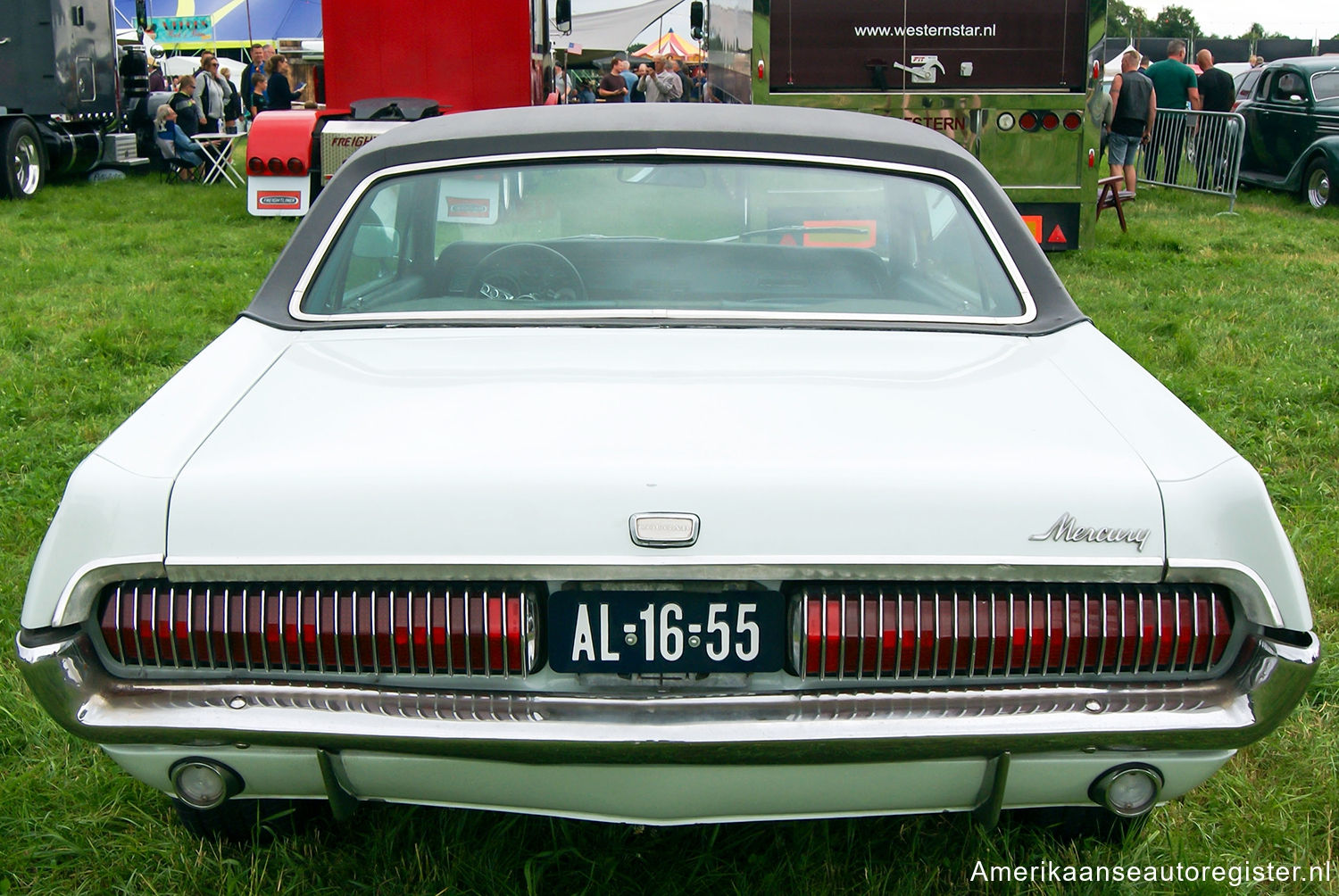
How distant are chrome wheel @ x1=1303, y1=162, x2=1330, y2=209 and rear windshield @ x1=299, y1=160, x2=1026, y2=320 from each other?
11.9m

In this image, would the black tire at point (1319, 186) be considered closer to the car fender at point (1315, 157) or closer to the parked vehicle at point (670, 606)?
the car fender at point (1315, 157)

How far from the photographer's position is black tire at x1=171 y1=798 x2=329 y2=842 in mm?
2324

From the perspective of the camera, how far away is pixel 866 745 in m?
1.84

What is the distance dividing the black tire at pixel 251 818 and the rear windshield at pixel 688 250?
104 centimetres

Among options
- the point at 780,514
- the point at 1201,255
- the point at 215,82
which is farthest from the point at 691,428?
the point at 215,82

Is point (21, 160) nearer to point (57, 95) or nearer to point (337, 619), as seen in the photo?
point (57, 95)

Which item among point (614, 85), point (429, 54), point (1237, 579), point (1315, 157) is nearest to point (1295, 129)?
point (1315, 157)

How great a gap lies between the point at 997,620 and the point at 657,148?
1456 mm

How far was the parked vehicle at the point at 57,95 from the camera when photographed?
1350cm

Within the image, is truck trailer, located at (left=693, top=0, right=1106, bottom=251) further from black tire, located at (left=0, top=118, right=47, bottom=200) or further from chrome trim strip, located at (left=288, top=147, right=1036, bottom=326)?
black tire, located at (left=0, top=118, right=47, bottom=200)

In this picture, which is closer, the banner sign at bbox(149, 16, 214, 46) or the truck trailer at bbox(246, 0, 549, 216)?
the truck trailer at bbox(246, 0, 549, 216)

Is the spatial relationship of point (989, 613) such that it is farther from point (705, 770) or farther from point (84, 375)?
point (84, 375)

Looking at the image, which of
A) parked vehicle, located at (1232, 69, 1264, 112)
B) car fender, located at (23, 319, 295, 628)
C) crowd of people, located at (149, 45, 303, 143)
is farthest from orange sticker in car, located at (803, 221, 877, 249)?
parked vehicle, located at (1232, 69, 1264, 112)

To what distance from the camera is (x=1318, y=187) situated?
1306 centimetres
